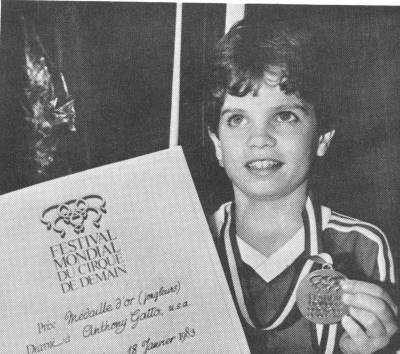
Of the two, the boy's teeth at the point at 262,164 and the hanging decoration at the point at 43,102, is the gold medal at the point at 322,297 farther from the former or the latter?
the hanging decoration at the point at 43,102

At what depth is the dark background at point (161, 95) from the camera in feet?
1.81

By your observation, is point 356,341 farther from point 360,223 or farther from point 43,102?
point 43,102

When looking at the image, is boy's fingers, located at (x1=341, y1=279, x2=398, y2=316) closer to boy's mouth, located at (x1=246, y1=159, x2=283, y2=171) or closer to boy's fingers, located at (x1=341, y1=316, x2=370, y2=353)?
boy's fingers, located at (x1=341, y1=316, x2=370, y2=353)

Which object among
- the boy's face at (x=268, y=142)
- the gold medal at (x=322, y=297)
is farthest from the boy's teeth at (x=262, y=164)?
the gold medal at (x=322, y=297)

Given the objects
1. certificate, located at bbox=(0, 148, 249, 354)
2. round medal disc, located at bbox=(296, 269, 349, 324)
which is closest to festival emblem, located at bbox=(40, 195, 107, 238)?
certificate, located at bbox=(0, 148, 249, 354)

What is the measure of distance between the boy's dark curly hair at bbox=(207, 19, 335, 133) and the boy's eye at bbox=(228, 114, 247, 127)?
2cm

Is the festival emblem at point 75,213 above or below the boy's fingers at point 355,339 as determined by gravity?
above

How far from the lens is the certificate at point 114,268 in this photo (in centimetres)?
53

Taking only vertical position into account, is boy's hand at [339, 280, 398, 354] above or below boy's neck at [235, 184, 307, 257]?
below

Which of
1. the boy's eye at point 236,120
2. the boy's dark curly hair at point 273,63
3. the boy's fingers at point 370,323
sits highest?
the boy's dark curly hair at point 273,63

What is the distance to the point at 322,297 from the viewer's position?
0.54 m

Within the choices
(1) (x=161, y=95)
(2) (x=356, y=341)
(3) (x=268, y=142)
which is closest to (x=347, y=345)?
(2) (x=356, y=341)

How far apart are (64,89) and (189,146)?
5.8 inches

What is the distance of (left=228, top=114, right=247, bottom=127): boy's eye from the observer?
546 mm
